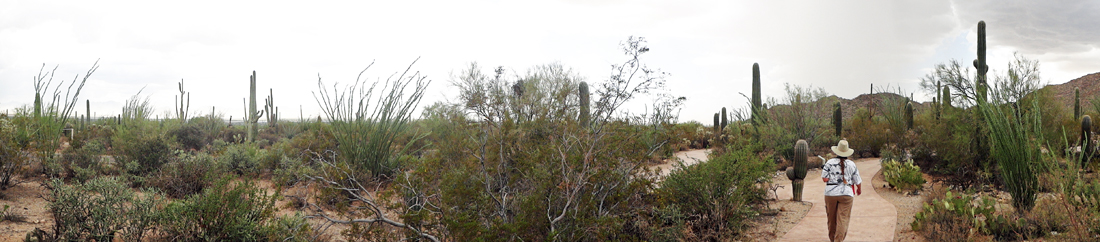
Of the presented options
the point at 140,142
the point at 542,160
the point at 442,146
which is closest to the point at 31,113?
the point at 140,142

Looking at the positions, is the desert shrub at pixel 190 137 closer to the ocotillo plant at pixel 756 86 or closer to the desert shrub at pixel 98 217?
the desert shrub at pixel 98 217

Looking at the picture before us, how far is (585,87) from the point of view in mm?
14141

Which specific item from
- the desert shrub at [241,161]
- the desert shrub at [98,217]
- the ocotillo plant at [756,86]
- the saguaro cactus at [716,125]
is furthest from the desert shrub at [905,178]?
the saguaro cactus at [716,125]

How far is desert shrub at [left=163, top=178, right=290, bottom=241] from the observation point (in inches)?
238

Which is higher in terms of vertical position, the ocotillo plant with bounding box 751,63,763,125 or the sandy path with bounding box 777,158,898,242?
the ocotillo plant with bounding box 751,63,763,125

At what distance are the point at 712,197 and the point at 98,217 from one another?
6.64m

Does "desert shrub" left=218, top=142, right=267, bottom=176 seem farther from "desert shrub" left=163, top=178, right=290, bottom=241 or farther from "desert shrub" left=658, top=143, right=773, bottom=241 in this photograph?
"desert shrub" left=658, top=143, right=773, bottom=241

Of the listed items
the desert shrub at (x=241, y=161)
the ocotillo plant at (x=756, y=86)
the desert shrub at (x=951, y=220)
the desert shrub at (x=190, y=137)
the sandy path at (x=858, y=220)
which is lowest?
the sandy path at (x=858, y=220)

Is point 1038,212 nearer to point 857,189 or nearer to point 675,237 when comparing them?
point 857,189

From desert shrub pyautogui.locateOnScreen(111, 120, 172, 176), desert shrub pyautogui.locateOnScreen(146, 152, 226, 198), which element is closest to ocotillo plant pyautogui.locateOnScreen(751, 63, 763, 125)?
desert shrub pyautogui.locateOnScreen(146, 152, 226, 198)

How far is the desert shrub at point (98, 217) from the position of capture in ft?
20.1

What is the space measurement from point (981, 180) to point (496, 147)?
8.94 meters

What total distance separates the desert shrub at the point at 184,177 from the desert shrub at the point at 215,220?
3592 mm

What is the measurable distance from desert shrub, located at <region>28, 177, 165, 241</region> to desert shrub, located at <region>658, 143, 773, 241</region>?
5596 millimetres
